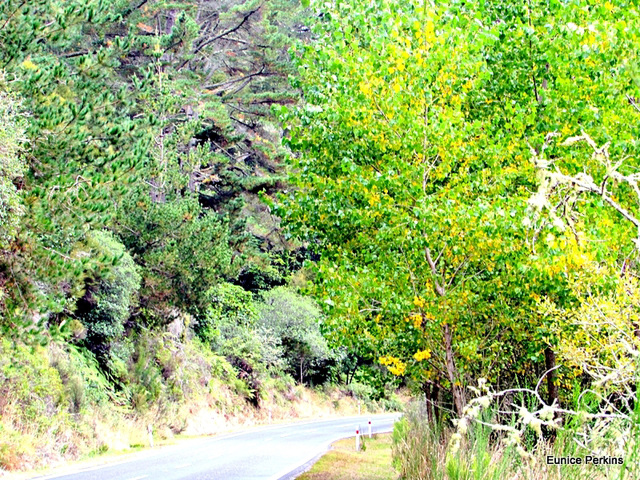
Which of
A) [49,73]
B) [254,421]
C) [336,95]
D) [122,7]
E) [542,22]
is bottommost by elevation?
[254,421]

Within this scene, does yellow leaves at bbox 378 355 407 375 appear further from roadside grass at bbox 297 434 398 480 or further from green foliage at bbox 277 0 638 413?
roadside grass at bbox 297 434 398 480

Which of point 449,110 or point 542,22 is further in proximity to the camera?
point 542,22

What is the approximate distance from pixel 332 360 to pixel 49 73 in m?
29.7

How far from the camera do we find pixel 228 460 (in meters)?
14.9

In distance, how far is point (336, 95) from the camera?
891cm

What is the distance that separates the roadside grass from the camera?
38.8 feet

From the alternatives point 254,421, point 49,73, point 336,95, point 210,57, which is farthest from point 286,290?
point 336,95

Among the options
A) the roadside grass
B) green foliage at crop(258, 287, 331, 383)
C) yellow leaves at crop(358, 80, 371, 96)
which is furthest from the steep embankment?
yellow leaves at crop(358, 80, 371, 96)

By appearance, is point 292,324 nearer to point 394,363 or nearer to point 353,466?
point 353,466

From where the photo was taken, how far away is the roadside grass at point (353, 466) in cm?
1181

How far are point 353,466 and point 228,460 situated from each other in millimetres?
2803

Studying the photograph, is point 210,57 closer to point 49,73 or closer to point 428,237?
point 49,73

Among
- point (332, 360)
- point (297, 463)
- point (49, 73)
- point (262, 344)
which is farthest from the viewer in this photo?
point (332, 360)

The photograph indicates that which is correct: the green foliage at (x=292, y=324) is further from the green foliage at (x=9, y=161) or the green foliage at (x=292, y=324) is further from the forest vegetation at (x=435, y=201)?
the green foliage at (x=9, y=161)
